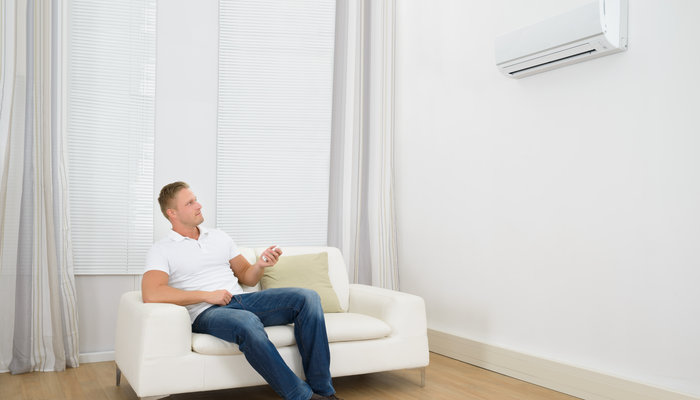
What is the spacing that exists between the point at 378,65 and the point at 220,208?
1622 mm

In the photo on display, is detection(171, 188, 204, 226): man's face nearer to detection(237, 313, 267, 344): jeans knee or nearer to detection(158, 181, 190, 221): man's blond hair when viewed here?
detection(158, 181, 190, 221): man's blond hair

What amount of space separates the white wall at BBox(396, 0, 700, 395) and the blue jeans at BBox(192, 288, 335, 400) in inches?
52.0

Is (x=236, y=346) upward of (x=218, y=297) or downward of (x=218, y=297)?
downward

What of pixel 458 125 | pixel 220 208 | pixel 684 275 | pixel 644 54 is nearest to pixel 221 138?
pixel 220 208

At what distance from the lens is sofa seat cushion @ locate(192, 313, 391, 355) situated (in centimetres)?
277

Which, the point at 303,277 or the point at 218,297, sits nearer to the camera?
the point at 218,297

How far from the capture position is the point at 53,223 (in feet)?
11.9

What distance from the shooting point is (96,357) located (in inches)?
151

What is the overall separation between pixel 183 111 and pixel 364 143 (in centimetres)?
135

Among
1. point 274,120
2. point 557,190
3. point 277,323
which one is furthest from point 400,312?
point 274,120

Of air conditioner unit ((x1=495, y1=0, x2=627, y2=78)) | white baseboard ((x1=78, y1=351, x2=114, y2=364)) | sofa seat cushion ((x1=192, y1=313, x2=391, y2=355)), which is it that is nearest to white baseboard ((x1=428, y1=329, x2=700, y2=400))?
sofa seat cushion ((x1=192, y1=313, x2=391, y2=355))

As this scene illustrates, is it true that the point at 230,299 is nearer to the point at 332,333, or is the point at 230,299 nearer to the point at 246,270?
the point at 246,270

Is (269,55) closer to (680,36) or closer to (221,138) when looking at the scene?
(221,138)

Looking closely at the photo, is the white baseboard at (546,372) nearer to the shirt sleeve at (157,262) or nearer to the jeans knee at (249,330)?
the jeans knee at (249,330)
